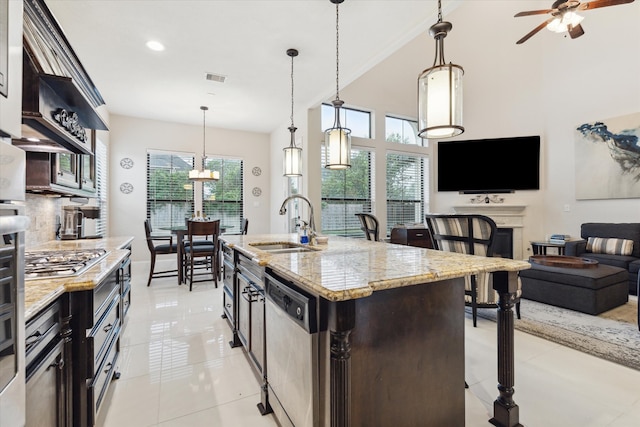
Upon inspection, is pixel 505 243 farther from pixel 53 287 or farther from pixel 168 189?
pixel 168 189

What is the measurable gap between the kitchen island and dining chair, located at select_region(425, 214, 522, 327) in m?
1.07

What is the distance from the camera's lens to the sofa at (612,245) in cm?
402

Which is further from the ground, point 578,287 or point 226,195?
point 226,195

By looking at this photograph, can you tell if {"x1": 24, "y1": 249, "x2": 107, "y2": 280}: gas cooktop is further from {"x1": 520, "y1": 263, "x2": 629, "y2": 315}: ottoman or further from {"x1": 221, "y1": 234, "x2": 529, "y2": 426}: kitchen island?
{"x1": 520, "y1": 263, "x2": 629, "y2": 315}: ottoman

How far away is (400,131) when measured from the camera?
6.72 metres

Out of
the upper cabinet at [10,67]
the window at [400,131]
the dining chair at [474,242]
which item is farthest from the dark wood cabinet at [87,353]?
the window at [400,131]

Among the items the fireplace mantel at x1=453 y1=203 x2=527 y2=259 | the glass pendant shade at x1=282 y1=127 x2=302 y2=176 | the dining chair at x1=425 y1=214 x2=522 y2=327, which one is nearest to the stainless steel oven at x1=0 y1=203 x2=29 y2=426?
the glass pendant shade at x1=282 y1=127 x2=302 y2=176

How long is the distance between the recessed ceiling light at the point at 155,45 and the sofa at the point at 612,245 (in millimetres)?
6165

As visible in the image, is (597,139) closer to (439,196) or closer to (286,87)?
(439,196)

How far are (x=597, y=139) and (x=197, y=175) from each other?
22.5 ft

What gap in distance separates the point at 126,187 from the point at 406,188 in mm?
5850

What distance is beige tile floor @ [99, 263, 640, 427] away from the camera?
5.38 ft

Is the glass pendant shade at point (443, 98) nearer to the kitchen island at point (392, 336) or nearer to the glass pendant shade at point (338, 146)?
the kitchen island at point (392, 336)

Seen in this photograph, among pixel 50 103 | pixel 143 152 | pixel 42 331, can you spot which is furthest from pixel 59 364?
pixel 143 152
